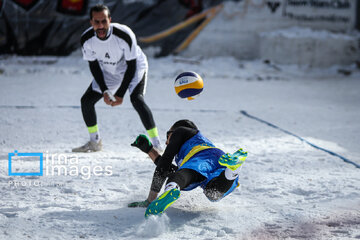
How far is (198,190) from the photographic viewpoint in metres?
3.60

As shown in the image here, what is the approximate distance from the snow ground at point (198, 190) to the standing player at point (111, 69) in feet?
1.09

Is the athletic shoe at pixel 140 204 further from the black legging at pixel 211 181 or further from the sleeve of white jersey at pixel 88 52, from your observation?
the sleeve of white jersey at pixel 88 52

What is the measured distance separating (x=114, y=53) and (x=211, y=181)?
2242 millimetres

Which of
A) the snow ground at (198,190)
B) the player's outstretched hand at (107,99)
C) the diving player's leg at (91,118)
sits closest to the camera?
the snow ground at (198,190)

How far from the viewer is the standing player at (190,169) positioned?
287 cm

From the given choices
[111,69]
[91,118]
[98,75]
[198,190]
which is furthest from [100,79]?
[198,190]

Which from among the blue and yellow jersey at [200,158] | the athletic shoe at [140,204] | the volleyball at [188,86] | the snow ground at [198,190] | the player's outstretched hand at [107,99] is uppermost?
the volleyball at [188,86]

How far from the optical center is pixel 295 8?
45.7 ft

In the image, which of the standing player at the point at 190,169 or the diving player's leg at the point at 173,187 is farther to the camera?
the standing player at the point at 190,169

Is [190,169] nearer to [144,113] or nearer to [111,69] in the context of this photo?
[144,113]

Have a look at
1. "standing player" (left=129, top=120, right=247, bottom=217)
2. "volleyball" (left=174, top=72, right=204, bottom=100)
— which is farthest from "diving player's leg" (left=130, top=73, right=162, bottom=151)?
"standing player" (left=129, top=120, right=247, bottom=217)

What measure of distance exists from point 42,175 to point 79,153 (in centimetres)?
83
